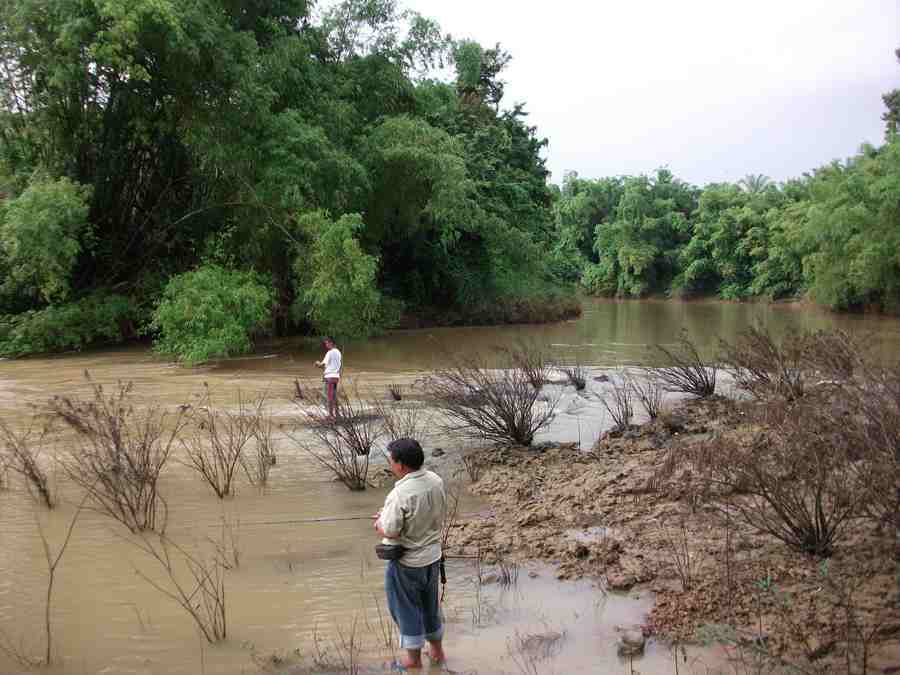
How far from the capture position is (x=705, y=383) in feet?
43.4

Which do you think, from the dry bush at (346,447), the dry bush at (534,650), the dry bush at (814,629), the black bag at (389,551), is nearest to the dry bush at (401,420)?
the dry bush at (346,447)

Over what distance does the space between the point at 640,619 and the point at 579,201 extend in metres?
71.6

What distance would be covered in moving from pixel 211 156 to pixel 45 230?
15.2 ft

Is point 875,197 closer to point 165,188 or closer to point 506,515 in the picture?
point 165,188

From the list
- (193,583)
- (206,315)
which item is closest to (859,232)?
(206,315)

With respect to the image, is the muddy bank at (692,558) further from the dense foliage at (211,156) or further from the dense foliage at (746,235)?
the dense foliage at (746,235)

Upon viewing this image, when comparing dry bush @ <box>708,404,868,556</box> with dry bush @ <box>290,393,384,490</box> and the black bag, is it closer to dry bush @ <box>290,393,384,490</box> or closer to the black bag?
the black bag

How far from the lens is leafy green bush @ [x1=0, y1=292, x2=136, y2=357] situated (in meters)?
20.7

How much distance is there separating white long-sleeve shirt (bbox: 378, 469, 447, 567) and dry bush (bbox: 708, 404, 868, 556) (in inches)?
97.9

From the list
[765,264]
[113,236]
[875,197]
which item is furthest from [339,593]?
[765,264]

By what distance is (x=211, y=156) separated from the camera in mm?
20984

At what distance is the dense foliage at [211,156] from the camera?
19062mm

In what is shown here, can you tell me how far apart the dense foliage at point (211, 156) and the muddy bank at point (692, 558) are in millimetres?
12829

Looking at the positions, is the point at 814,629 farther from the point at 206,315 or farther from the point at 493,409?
the point at 206,315
